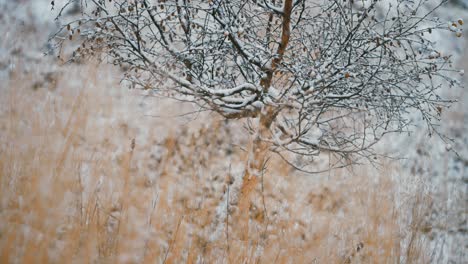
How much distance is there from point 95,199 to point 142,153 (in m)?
0.51

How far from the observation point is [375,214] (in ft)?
9.17

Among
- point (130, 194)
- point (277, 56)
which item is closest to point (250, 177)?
point (130, 194)

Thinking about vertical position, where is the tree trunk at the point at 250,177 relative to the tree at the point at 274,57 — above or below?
below

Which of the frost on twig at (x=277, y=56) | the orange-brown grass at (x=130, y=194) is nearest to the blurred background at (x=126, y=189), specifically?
the orange-brown grass at (x=130, y=194)

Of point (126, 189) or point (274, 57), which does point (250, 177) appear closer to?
point (126, 189)

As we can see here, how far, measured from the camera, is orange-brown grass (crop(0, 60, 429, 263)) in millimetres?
1690

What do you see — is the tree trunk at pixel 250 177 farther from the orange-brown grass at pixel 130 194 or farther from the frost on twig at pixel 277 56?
the frost on twig at pixel 277 56

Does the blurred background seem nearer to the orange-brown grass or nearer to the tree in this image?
the orange-brown grass

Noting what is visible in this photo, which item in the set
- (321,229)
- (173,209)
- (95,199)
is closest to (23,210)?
(95,199)

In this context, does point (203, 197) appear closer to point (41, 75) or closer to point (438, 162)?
point (41, 75)

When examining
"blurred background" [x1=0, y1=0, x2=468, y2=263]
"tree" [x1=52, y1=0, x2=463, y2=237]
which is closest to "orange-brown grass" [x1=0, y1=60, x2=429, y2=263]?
"blurred background" [x1=0, y1=0, x2=468, y2=263]

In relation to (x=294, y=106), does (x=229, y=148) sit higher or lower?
lower

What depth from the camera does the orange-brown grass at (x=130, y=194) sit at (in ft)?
5.55

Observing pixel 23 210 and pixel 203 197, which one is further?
pixel 203 197
